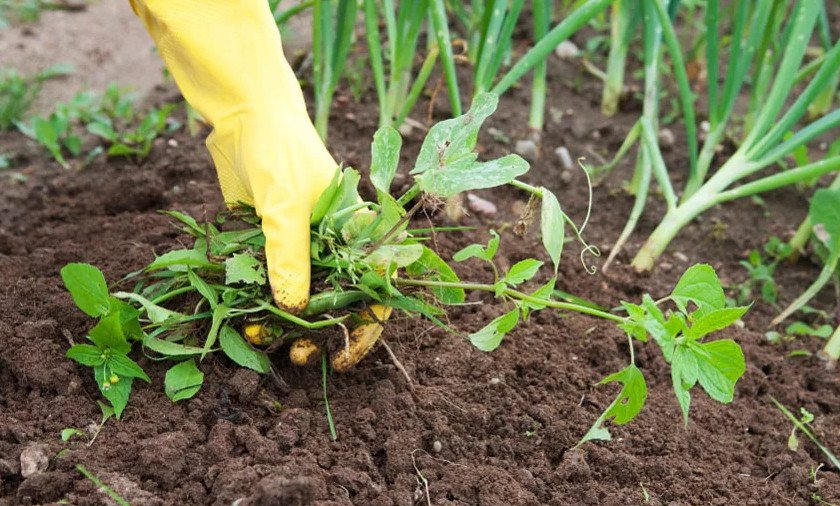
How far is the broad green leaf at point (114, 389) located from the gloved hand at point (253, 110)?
0.79 feet

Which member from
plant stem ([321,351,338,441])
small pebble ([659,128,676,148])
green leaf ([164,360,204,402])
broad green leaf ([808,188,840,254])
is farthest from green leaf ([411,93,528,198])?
small pebble ([659,128,676,148])

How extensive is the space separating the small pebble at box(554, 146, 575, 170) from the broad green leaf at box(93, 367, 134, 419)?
3.95 ft

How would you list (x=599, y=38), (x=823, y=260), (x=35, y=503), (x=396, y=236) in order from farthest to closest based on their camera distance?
1. (x=599, y=38)
2. (x=823, y=260)
3. (x=396, y=236)
4. (x=35, y=503)

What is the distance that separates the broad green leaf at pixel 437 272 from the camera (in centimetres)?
131

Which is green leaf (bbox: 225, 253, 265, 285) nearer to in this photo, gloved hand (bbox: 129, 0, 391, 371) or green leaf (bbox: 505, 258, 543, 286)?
gloved hand (bbox: 129, 0, 391, 371)

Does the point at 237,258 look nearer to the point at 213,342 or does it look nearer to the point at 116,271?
the point at 213,342

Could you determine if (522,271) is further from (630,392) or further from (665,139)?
(665,139)

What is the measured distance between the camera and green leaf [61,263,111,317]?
4.20ft

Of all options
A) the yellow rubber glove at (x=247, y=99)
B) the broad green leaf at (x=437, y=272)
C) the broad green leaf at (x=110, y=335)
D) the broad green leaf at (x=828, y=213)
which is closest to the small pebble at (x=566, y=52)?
the broad green leaf at (x=828, y=213)

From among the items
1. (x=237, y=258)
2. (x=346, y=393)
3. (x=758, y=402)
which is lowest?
(x=758, y=402)

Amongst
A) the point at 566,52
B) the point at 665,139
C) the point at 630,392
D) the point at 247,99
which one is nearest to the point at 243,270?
the point at 247,99

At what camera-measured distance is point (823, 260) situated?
193cm

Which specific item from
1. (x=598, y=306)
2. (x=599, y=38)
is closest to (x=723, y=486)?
(x=598, y=306)

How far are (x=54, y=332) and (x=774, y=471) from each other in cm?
112
